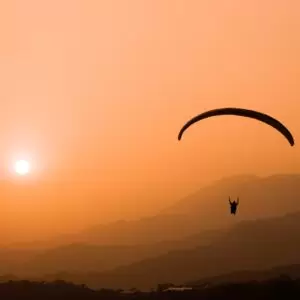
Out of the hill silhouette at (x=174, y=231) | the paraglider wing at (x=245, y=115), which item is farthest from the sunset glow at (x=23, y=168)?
the paraglider wing at (x=245, y=115)

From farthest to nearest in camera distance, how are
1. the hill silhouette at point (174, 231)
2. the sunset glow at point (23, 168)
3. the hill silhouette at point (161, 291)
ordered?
1. the sunset glow at point (23, 168)
2. the hill silhouette at point (174, 231)
3. the hill silhouette at point (161, 291)

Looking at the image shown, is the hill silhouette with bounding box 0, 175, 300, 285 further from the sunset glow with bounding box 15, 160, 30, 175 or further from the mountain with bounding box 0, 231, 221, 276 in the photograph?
the sunset glow with bounding box 15, 160, 30, 175

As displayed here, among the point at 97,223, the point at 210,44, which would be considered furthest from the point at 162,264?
the point at 210,44

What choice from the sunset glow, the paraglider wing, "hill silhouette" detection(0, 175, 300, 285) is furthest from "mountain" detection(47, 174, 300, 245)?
the sunset glow

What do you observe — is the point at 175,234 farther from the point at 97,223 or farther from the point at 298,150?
the point at 298,150

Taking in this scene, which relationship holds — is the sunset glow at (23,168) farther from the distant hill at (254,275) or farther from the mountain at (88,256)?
the distant hill at (254,275)
